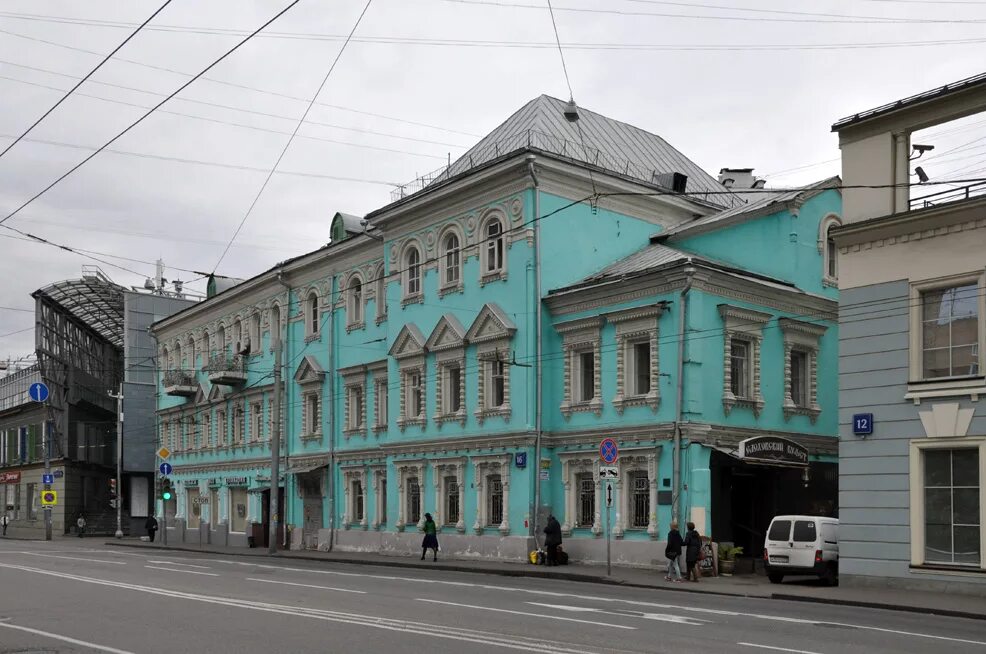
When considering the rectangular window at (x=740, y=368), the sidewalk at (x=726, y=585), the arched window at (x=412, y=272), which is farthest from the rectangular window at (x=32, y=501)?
the rectangular window at (x=740, y=368)

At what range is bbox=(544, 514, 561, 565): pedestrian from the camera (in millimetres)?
29969

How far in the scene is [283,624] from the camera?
1508cm

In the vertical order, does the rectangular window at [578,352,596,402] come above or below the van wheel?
above

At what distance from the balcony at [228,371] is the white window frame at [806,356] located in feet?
85.9

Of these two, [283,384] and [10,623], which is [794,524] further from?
[283,384]

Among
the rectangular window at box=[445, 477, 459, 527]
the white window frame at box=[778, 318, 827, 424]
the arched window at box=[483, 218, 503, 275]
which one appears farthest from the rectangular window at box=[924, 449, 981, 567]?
the rectangular window at box=[445, 477, 459, 527]

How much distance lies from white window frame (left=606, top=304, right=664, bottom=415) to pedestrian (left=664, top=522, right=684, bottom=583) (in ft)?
15.7

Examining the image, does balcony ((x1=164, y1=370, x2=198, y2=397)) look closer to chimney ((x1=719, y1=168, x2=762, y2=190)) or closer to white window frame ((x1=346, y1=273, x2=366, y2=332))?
white window frame ((x1=346, y1=273, x2=366, y2=332))

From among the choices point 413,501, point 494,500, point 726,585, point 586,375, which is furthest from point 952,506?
point 413,501

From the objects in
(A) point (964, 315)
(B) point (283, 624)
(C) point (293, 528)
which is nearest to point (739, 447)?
(A) point (964, 315)

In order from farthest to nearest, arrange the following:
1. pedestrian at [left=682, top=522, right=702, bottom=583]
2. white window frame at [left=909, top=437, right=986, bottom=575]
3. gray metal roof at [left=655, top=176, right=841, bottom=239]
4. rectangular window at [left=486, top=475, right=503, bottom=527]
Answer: rectangular window at [left=486, top=475, right=503, bottom=527], gray metal roof at [left=655, top=176, right=841, bottom=239], pedestrian at [left=682, top=522, right=702, bottom=583], white window frame at [left=909, top=437, right=986, bottom=575]

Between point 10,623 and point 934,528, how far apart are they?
15935 millimetres

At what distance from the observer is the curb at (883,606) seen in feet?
59.2

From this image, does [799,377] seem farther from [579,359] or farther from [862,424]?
[862,424]
